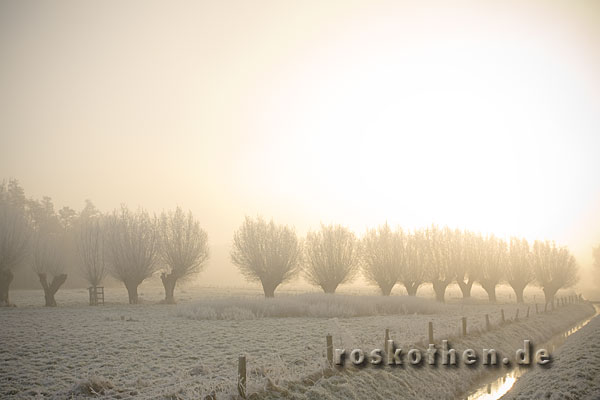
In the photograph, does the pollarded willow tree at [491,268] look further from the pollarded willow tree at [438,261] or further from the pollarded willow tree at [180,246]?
the pollarded willow tree at [180,246]

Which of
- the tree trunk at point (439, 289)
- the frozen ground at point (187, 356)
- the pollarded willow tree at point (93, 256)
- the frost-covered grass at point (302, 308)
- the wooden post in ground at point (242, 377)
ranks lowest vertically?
the tree trunk at point (439, 289)

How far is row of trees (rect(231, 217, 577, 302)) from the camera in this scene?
54406 millimetres

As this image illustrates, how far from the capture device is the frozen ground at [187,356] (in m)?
13.3

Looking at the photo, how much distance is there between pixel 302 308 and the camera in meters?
39.1

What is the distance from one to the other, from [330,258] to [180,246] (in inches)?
851

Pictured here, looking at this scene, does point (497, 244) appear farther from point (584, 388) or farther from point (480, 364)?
point (584, 388)

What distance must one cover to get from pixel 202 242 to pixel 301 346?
40.2 meters

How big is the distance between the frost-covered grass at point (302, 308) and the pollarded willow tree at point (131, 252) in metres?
14.7

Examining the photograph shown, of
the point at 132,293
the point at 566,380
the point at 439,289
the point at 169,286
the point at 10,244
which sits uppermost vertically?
the point at 10,244

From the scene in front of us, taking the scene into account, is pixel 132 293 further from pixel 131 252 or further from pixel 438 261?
pixel 438 261

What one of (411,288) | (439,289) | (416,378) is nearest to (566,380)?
(416,378)

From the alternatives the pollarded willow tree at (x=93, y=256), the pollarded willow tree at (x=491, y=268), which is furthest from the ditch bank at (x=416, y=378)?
the pollarded willow tree at (x=93, y=256)

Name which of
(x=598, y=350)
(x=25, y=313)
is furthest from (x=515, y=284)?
(x=25, y=313)

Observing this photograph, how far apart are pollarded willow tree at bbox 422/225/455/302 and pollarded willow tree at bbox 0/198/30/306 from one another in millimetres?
56241
